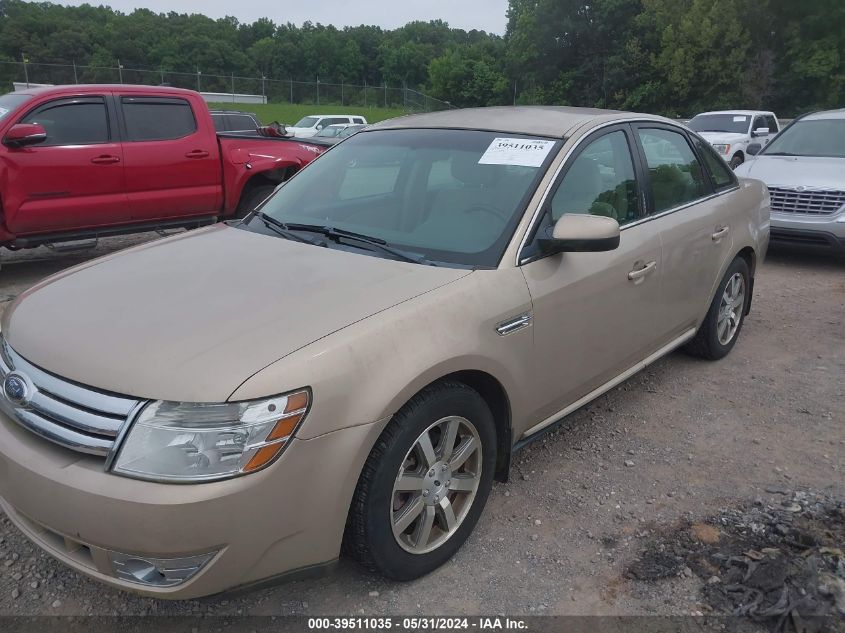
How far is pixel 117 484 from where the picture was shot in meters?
1.92

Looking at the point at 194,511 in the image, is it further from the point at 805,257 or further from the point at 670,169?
the point at 805,257

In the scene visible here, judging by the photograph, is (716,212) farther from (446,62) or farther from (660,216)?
(446,62)

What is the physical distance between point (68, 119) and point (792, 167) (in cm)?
790

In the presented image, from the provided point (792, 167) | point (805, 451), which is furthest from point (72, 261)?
point (792, 167)

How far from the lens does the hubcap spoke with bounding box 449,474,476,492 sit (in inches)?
103

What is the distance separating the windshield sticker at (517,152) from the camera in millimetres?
3127

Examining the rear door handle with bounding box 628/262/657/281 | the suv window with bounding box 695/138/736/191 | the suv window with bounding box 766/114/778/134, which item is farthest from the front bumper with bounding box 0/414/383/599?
the suv window with bounding box 766/114/778/134

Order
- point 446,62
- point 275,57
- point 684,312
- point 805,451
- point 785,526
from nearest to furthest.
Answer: point 785,526
point 805,451
point 684,312
point 446,62
point 275,57

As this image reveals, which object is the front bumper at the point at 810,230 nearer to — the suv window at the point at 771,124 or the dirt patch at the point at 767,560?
the dirt patch at the point at 767,560

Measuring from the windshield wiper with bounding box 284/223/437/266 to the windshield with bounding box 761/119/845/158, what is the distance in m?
7.19

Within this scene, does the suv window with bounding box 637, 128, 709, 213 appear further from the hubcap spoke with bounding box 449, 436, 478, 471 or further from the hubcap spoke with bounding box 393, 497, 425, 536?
the hubcap spoke with bounding box 393, 497, 425, 536

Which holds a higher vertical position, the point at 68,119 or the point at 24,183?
the point at 68,119

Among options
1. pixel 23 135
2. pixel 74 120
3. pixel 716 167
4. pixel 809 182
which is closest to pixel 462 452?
pixel 716 167

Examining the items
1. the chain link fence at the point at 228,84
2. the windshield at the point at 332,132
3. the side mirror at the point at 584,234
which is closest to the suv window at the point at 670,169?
the side mirror at the point at 584,234
